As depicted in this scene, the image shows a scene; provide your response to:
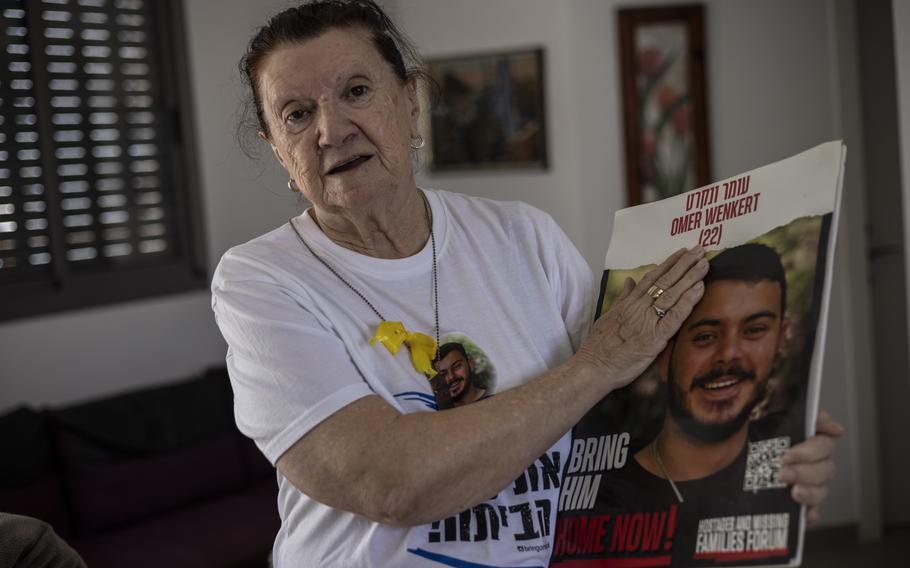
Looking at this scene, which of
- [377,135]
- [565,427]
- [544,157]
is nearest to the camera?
[565,427]

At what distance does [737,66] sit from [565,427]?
3.15 m

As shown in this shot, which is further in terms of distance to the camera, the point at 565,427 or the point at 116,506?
the point at 116,506

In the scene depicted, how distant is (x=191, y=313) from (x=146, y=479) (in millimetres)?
997

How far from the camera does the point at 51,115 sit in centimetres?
364

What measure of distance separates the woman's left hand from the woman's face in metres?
0.59

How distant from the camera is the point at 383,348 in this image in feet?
3.81

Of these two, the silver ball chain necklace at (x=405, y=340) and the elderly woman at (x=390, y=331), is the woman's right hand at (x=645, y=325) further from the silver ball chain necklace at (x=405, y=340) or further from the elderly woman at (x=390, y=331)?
the silver ball chain necklace at (x=405, y=340)

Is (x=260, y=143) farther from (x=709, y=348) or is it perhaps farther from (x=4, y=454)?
(x=4, y=454)

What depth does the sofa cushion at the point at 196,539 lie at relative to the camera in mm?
2949

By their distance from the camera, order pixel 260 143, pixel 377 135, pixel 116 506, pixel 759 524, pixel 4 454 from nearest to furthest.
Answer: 1. pixel 759 524
2. pixel 377 135
3. pixel 260 143
4. pixel 4 454
5. pixel 116 506

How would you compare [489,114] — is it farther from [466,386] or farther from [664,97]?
[466,386]

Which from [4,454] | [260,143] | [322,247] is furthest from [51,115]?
[322,247]

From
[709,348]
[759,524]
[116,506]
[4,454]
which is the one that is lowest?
[116,506]

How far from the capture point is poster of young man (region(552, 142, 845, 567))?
0.94 m
